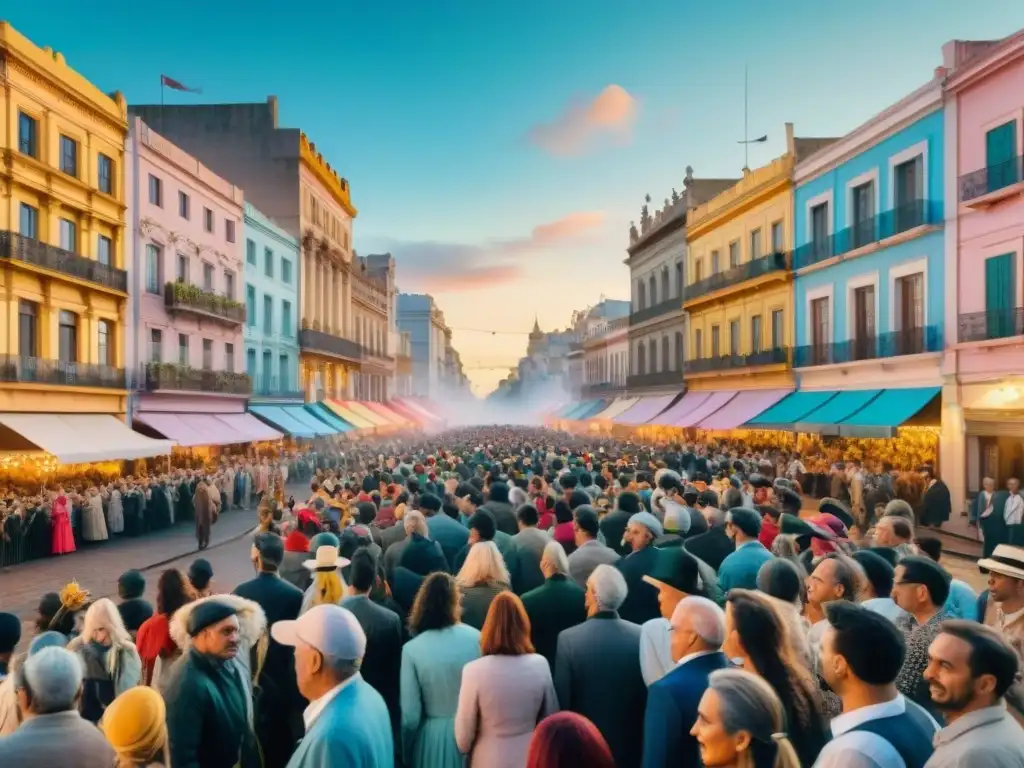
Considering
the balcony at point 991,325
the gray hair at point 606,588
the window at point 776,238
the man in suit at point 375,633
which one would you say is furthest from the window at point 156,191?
the gray hair at point 606,588

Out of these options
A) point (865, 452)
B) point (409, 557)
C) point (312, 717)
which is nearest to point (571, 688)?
point (312, 717)

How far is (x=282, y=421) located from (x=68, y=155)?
1503 cm

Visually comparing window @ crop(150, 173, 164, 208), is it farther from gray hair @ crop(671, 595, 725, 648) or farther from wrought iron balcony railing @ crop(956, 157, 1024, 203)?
gray hair @ crop(671, 595, 725, 648)

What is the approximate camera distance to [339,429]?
38.9m

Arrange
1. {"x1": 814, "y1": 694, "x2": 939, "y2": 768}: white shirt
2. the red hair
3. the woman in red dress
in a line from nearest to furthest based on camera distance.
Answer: the red hair < {"x1": 814, "y1": 694, "x2": 939, "y2": 768}: white shirt < the woman in red dress

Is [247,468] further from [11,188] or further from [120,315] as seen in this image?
[11,188]

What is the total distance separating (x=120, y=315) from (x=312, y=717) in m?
25.4

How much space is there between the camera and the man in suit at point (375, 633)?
5637mm

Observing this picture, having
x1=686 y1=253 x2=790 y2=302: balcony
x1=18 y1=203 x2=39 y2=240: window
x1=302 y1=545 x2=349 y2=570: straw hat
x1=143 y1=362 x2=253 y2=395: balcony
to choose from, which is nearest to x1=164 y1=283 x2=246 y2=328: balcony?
x1=143 y1=362 x2=253 y2=395: balcony

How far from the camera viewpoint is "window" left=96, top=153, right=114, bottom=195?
24.6 m

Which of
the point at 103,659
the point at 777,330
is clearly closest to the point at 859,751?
the point at 103,659

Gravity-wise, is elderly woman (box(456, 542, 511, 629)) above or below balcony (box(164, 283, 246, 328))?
below

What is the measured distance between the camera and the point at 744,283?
33219 millimetres

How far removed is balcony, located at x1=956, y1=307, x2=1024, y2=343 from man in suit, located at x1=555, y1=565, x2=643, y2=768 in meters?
17.7
